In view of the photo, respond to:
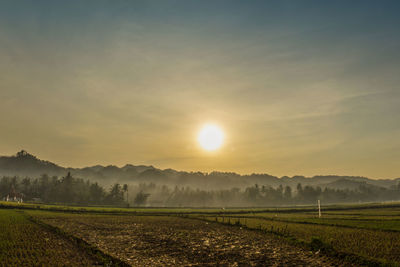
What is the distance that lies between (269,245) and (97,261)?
57.1ft

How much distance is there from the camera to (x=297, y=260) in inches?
893

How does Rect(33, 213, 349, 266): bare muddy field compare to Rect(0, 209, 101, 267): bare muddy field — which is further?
Rect(33, 213, 349, 266): bare muddy field

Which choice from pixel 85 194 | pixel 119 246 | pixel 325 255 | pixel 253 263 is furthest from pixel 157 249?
pixel 85 194

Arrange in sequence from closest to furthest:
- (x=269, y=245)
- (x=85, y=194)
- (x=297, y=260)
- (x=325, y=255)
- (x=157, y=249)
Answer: (x=297, y=260) → (x=325, y=255) → (x=157, y=249) → (x=269, y=245) → (x=85, y=194)

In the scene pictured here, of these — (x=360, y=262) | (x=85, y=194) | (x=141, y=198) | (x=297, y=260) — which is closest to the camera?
(x=360, y=262)

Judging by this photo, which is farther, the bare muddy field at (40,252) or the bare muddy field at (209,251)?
the bare muddy field at (209,251)

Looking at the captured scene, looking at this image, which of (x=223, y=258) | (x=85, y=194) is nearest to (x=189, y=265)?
(x=223, y=258)

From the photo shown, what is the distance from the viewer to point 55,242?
29734mm

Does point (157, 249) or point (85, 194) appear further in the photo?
point (85, 194)

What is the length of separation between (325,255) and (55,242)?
27.0 meters

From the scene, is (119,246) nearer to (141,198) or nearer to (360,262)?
(360,262)

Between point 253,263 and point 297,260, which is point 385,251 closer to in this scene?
point 297,260

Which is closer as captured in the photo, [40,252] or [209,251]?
[40,252]

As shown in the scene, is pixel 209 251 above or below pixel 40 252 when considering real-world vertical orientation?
below
